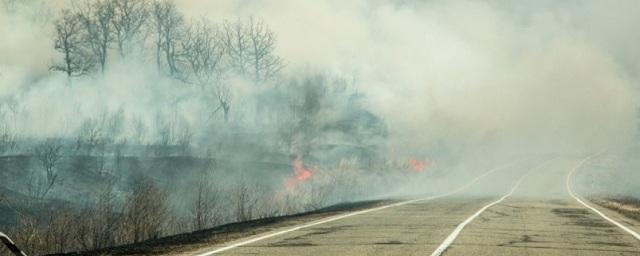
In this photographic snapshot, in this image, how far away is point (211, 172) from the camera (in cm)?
4594

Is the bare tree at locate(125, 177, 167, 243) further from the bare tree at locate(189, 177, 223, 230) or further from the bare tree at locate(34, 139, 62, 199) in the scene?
the bare tree at locate(34, 139, 62, 199)

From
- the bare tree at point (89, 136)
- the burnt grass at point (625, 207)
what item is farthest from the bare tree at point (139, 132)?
the burnt grass at point (625, 207)

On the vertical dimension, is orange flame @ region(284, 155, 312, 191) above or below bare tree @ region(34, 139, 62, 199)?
below

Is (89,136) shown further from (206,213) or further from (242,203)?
(242,203)

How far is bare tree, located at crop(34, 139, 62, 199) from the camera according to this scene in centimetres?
4019

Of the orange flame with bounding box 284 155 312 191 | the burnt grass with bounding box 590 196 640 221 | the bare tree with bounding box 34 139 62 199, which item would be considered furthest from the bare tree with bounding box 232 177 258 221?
the burnt grass with bounding box 590 196 640 221

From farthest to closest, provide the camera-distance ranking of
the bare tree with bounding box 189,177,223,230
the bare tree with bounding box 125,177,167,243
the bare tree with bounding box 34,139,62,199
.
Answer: the bare tree with bounding box 34,139,62,199, the bare tree with bounding box 189,177,223,230, the bare tree with bounding box 125,177,167,243

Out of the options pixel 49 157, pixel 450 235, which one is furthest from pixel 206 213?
pixel 49 157

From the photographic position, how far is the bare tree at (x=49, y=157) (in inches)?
1582

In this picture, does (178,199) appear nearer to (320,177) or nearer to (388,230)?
(320,177)

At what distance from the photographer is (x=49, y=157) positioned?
4184 centimetres

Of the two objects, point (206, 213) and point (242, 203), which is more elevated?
point (242, 203)

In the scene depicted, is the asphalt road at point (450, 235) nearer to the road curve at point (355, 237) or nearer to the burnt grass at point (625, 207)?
the road curve at point (355, 237)

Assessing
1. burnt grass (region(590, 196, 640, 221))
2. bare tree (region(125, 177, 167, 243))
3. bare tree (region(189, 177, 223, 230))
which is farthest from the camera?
bare tree (region(189, 177, 223, 230))
